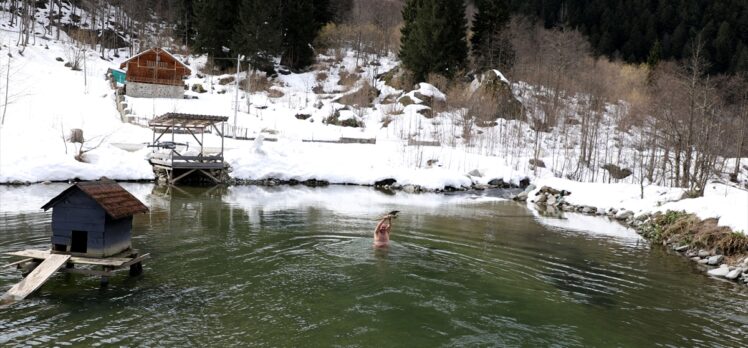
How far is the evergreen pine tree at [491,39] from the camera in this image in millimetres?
62281

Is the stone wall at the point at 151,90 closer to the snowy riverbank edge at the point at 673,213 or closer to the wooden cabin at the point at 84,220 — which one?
the snowy riverbank edge at the point at 673,213

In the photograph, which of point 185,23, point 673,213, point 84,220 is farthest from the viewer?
point 185,23

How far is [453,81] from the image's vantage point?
2267 inches

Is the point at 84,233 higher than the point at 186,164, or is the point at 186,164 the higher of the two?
the point at 186,164

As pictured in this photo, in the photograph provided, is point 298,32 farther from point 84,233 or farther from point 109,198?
point 84,233

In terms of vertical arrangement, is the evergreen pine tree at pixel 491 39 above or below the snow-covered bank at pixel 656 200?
above

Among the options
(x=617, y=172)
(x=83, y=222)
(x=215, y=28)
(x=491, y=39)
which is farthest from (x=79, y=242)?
(x=491, y=39)

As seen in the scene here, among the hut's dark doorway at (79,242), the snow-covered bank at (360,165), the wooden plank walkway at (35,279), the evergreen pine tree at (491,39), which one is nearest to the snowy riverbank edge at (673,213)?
the snow-covered bank at (360,165)

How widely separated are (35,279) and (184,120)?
2178 cm

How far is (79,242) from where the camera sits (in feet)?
33.3

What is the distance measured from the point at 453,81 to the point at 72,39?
45369 millimetres

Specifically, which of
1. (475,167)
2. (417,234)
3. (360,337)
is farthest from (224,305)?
(475,167)

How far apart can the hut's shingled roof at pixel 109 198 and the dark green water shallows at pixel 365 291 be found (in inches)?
54.3

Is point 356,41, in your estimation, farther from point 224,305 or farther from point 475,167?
point 224,305
